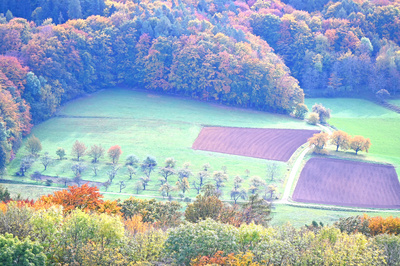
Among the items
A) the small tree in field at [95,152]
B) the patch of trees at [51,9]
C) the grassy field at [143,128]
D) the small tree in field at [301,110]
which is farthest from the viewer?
the patch of trees at [51,9]

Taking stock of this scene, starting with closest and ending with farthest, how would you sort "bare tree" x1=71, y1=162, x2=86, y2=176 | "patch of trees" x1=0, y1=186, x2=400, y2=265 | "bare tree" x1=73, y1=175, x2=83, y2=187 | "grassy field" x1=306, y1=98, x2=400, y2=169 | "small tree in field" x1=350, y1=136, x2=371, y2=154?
"patch of trees" x1=0, y1=186, x2=400, y2=265
"bare tree" x1=73, y1=175, x2=83, y2=187
"bare tree" x1=71, y1=162, x2=86, y2=176
"small tree in field" x1=350, y1=136, x2=371, y2=154
"grassy field" x1=306, y1=98, x2=400, y2=169

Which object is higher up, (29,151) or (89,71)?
(89,71)

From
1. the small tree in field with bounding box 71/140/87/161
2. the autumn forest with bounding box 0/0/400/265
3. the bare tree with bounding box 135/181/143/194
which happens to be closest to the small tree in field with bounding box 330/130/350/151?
the autumn forest with bounding box 0/0/400/265

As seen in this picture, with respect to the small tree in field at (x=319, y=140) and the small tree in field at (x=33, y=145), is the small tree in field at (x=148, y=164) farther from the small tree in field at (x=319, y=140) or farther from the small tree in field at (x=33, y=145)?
the small tree in field at (x=319, y=140)

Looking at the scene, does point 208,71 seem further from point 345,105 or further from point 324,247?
point 324,247

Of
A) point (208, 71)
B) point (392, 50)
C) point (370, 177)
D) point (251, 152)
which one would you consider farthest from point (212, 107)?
point (392, 50)

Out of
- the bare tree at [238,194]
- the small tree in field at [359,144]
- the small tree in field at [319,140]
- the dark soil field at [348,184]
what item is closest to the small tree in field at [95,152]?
the bare tree at [238,194]

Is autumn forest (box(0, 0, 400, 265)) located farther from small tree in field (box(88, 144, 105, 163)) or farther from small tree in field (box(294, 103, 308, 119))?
small tree in field (box(88, 144, 105, 163))
